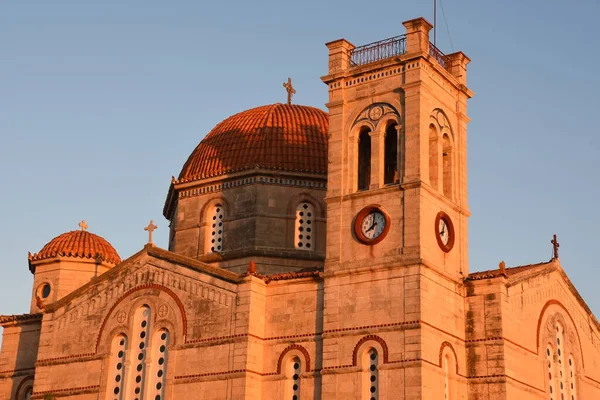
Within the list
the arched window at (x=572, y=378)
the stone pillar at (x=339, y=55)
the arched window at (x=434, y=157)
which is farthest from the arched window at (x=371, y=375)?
the stone pillar at (x=339, y=55)

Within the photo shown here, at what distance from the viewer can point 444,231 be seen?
112 feet

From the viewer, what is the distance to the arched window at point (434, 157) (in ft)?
112

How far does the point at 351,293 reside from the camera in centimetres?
3278

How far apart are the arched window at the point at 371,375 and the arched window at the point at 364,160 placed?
5756 millimetres

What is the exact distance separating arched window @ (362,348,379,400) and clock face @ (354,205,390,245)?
11.1 feet

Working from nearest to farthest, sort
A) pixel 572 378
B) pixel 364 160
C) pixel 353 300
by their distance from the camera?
pixel 353 300
pixel 364 160
pixel 572 378

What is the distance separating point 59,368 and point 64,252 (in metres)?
6.11

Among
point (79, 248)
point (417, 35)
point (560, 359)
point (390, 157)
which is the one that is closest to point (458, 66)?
→ point (417, 35)

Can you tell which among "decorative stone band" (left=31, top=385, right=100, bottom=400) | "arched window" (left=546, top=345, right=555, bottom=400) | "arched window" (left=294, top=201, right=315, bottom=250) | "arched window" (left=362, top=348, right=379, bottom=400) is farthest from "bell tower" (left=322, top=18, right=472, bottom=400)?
"decorative stone band" (left=31, top=385, right=100, bottom=400)

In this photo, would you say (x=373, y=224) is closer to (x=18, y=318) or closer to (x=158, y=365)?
(x=158, y=365)

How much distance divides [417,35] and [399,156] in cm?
390

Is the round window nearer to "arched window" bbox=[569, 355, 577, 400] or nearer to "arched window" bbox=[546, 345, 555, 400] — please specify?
"arched window" bbox=[546, 345, 555, 400]

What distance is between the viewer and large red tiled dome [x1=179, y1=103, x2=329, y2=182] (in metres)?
40.9

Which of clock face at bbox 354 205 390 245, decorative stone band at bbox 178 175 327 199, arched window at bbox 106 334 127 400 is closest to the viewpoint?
clock face at bbox 354 205 390 245
